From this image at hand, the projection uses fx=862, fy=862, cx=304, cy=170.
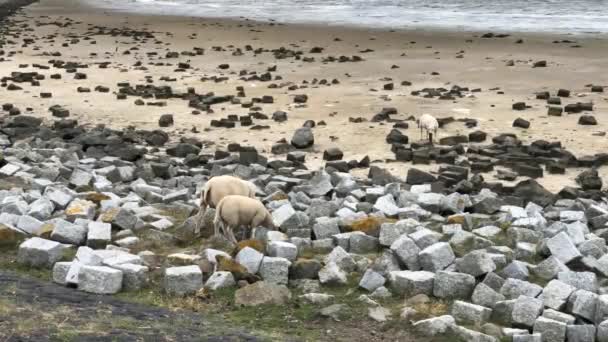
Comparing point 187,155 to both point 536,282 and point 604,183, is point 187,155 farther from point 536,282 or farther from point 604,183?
point 536,282

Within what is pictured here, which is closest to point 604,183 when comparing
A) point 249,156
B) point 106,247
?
point 249,156

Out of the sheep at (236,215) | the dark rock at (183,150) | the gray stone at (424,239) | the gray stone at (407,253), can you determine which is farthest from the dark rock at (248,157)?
the gray stone at (407,253)

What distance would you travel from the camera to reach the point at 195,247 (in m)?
8.24

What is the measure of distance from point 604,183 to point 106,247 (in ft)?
24.6

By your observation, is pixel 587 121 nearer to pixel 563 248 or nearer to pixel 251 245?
pixel 563 248

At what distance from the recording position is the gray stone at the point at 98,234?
813cm

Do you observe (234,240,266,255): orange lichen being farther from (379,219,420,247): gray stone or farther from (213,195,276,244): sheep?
(379,219,420,247): gray stone

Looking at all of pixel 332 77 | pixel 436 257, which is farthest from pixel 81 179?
pixel 332 77

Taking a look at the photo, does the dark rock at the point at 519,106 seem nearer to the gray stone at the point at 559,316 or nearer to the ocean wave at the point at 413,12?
the gray stone at the point at 559,316

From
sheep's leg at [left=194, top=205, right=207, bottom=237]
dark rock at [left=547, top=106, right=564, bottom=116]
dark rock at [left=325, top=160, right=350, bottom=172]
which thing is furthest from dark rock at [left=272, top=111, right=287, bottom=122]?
sheep's leg at [left=194, top=205, right=207, bottom=237]

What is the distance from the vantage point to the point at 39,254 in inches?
298

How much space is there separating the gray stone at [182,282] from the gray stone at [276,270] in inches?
21.9

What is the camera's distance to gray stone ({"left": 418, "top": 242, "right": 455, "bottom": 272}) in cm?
727

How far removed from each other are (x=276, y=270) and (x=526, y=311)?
2062 mm
